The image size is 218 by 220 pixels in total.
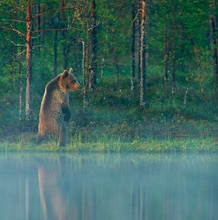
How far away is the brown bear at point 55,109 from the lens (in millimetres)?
17547

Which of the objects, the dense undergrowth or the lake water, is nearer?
the lake water

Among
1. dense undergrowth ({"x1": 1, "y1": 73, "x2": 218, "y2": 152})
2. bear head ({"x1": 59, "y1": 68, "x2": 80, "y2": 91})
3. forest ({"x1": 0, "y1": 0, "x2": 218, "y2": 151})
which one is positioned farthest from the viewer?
forest ({"x1": 0, "y1": 0, "x2": 218, "y2": 151})

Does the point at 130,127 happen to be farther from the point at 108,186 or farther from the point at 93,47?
the point at 108,186

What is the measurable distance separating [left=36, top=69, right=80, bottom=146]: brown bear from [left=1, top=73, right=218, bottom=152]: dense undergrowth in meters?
0.32

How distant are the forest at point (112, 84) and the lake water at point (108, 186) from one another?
5.50 feet

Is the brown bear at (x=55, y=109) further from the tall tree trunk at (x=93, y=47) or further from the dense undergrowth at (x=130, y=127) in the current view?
the tall tree trunk at (x=93, y=47)

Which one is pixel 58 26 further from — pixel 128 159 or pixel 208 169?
pixel 208 169

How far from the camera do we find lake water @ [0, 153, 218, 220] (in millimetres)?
9836

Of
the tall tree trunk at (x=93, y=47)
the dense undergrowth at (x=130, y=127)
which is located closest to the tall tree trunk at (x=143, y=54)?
the dense undergrowth at (x=130, y=127)

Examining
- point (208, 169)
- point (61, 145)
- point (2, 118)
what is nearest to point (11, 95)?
point (2, 118)

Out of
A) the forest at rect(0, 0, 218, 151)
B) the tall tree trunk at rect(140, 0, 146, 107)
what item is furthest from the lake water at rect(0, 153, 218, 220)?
the tall tree trunk at rect(140, 0, 146, 107)

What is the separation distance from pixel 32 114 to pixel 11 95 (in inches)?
158

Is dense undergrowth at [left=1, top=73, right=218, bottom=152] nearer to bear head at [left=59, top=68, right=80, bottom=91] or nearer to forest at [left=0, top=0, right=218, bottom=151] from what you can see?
forest at [left=0, top=0, right=218, bottom=151]

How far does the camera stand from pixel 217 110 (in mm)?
21844
